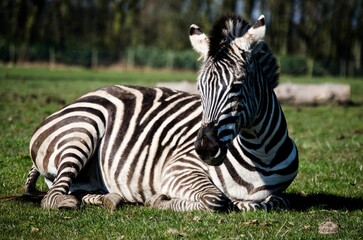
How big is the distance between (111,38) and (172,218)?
5872cm

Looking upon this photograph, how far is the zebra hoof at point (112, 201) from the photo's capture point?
6.16m

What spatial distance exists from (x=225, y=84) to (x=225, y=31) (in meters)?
0.58

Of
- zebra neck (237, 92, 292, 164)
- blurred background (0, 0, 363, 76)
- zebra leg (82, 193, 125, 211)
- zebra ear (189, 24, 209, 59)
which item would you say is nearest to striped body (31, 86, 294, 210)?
zebra neck (237, 92, 292, 164)

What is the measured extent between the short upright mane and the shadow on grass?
6.38 ft

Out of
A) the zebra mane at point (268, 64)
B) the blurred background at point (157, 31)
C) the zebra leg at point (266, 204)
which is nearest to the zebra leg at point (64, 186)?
the zebra leg at point (266, 204)

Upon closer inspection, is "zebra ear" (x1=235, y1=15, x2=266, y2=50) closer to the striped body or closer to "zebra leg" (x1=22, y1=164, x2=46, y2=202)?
the striped body

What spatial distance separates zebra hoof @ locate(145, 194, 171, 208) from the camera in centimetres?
622

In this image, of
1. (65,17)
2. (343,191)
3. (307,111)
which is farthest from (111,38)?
(343,191)

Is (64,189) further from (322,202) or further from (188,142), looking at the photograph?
(322,202)

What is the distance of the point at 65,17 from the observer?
205 ft

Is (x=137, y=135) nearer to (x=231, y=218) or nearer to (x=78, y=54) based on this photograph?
(x=231, y=218)

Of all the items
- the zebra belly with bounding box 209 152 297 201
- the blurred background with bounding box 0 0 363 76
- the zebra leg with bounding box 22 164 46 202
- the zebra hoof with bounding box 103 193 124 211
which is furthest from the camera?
the blurred background with bounding box 0 0 363 76

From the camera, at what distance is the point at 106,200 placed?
6.27 meters

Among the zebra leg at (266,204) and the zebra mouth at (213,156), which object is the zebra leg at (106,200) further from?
the zebra mouth at (213,156)
